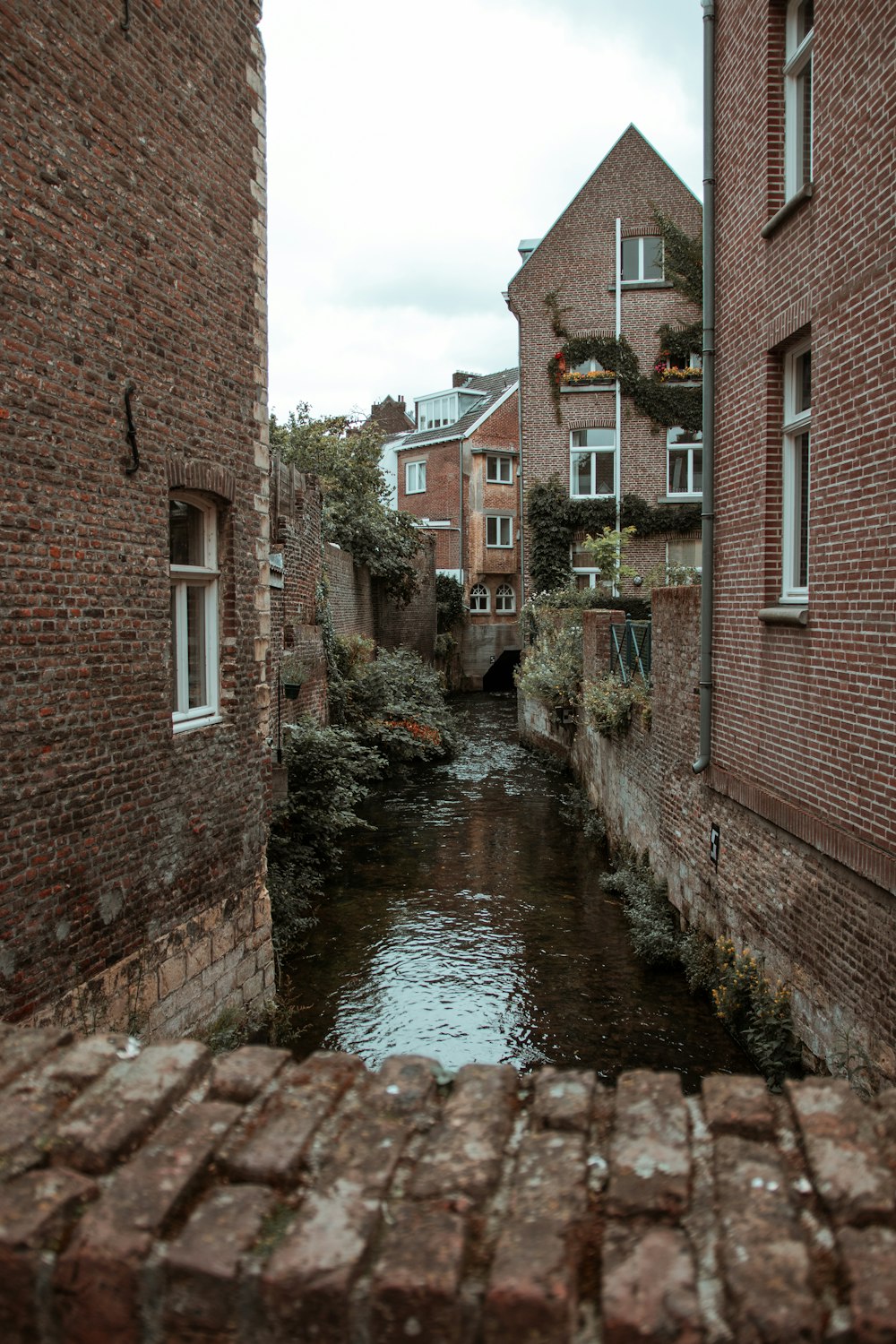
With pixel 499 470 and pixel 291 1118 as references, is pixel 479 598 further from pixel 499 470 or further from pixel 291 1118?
pixel 291 1118

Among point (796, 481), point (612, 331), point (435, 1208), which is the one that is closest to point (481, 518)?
point (612, 331)

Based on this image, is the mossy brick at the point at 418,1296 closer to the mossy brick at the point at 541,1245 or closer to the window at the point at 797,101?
the mossy brick at the point at 541,1245

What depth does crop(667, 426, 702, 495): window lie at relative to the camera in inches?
1128

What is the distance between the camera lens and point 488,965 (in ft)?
33.4

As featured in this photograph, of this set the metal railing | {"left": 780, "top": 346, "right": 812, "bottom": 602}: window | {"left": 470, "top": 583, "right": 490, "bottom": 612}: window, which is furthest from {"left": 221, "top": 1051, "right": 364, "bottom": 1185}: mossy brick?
{"left": 470, "top": 583, "right": 490, "bottom": 612}: window

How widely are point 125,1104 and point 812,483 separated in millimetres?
6489

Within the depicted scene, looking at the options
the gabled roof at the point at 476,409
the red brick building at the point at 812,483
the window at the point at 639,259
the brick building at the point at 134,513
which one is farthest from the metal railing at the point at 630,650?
the gabled roof at the point at 476,409

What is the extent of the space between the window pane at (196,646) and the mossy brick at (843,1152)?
6162mm

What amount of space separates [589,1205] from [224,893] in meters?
6.41

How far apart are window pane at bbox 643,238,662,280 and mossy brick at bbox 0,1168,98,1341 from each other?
3019 cm

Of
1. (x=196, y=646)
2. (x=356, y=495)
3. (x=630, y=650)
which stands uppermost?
(x=356, y=495)

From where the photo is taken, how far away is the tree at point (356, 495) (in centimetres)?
2681

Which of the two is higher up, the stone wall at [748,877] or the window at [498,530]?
the window at [498,530]

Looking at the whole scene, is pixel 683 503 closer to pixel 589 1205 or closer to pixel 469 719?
pixel 469 719
